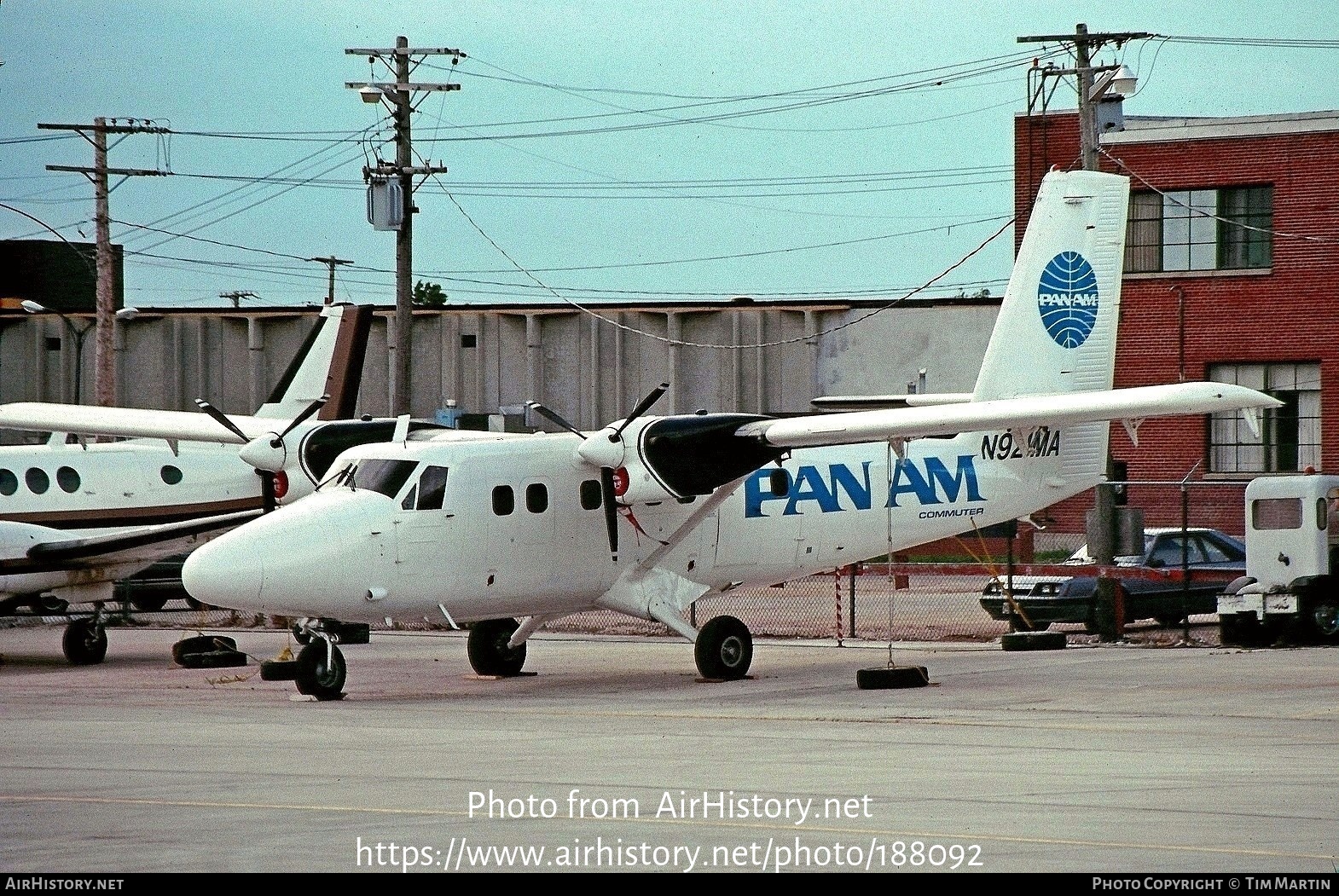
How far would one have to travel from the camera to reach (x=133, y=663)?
79.6ft

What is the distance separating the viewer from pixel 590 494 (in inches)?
785

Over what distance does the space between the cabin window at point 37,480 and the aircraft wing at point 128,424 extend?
25.8 inches

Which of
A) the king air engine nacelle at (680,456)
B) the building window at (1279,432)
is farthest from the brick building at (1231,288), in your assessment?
the king air engine nacelle at (680,456)

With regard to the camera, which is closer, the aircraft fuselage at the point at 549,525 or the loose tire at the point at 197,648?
the aircraft fuselage at the point at 549,525

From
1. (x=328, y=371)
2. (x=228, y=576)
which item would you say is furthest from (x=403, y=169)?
(x=228, y=576)

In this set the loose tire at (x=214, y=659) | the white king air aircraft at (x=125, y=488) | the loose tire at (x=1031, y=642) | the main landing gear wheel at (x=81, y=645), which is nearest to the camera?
the white king air aircraft at (x=125, y=488)

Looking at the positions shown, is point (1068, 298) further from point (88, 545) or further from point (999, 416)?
point (88, 545)

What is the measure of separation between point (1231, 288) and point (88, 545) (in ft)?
103

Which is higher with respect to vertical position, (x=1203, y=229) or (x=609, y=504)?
(x=1203, y=229)

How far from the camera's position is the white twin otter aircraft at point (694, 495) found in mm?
18000

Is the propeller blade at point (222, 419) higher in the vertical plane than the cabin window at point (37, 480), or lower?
higher

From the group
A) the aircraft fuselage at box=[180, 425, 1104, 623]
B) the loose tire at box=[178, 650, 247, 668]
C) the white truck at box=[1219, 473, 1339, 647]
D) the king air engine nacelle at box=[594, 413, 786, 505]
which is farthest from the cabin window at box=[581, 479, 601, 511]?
the white truck at box=[1219, 473, 1339, 647]

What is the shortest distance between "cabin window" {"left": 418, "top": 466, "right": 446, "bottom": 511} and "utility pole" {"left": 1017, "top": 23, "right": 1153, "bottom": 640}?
9121 mm

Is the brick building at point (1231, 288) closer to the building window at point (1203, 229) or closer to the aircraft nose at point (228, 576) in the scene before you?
the building window at point (1203, 229)
